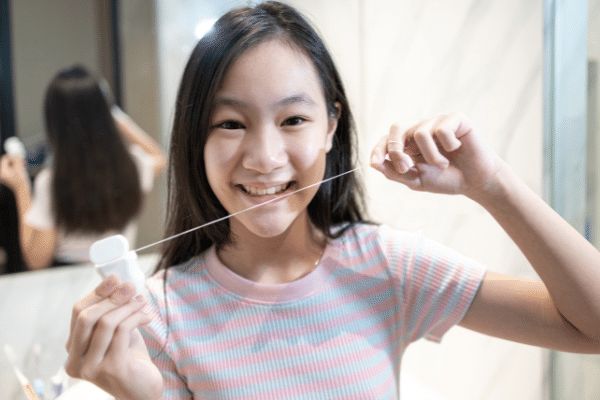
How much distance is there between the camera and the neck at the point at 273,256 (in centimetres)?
54

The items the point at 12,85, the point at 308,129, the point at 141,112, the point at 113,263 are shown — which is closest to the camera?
the point at 113,263

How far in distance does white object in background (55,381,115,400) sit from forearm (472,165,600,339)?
596 millimetres

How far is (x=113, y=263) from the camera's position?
1.24ft

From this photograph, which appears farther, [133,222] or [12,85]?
[133,222]

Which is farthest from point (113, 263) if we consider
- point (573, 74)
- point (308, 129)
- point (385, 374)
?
point (573, 74)

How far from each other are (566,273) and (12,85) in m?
1.12

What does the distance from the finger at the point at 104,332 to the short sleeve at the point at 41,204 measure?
77 cm

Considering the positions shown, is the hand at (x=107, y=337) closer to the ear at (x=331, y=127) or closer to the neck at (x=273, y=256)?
the neck at (x=273, y=256)

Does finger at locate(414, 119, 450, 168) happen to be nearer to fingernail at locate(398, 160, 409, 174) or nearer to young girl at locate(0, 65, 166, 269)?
fingernail at locate(398, 160, 409, 174)

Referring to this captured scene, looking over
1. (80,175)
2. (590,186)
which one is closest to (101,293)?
(590,186)

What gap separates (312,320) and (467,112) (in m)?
0.43

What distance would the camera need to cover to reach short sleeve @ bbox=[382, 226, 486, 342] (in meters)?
0.51

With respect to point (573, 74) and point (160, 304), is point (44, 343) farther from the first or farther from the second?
point (573, 74)

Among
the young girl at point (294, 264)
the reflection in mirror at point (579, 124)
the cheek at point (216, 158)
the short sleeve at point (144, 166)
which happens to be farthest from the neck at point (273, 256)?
the short sleeve at point (144, 166)
